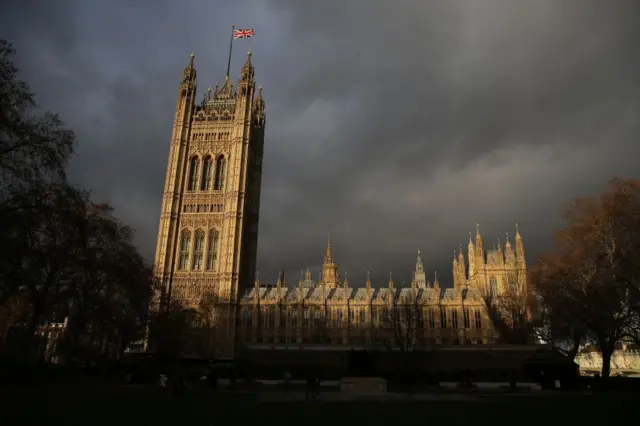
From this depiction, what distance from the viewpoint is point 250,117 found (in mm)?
84438

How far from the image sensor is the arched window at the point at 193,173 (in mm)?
80750

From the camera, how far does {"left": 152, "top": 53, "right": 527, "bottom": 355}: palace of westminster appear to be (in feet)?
234

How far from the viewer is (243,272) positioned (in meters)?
80.1

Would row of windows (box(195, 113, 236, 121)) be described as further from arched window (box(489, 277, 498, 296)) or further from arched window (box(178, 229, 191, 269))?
arched window (box(489, 277, 498, 296))

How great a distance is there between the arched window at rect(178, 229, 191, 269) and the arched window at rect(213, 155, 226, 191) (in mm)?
9613

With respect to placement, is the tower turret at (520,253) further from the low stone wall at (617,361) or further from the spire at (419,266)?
the spire at (419,266)

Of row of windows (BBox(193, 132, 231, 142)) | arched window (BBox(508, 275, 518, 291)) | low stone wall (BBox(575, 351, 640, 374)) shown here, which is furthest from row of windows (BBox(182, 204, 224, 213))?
low stone wall (BBox(575, 351, 640, 374))

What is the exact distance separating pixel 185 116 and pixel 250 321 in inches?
1550

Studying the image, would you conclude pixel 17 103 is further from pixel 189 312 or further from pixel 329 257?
pixel 329 257

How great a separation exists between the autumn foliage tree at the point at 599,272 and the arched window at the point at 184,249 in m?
54.1

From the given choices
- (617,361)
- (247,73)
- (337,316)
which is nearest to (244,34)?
(247,73)

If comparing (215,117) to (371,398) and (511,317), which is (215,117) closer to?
(511,317)

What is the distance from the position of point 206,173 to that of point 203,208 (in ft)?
23.4

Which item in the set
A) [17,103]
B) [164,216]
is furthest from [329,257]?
[17,103]
